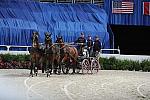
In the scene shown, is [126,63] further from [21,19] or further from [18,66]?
[21,19]

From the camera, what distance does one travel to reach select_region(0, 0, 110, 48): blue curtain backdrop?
37312 millimetres

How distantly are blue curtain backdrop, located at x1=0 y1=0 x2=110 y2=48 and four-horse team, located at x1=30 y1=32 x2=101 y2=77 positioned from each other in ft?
33.1

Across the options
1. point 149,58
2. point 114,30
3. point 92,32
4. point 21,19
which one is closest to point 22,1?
point 21,19

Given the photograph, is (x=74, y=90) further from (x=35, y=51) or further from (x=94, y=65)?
(x=94, y=65)

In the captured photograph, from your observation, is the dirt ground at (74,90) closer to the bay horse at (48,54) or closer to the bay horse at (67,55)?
the bay horse at (48,54)

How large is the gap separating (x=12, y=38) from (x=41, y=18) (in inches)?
132

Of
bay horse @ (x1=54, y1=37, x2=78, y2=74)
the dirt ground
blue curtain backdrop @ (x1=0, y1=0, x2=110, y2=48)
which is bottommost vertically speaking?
the dirt ground

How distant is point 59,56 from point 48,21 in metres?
14.0

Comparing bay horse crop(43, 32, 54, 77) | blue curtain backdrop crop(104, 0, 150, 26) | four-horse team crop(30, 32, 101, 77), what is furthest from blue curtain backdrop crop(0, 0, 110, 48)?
bay horse crop(43, 32, 54, 77)

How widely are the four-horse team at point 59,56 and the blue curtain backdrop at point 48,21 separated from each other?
10.1 meters

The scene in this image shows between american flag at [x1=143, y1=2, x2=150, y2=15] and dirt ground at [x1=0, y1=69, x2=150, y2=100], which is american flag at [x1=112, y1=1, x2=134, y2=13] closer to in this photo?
american flag at [x1=143, y1=2, x2=150, y2=15]

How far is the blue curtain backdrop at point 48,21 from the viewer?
122ft

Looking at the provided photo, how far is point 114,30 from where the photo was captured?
4372cm

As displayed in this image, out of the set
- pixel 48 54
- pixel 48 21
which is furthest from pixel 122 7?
pixel 48 54
